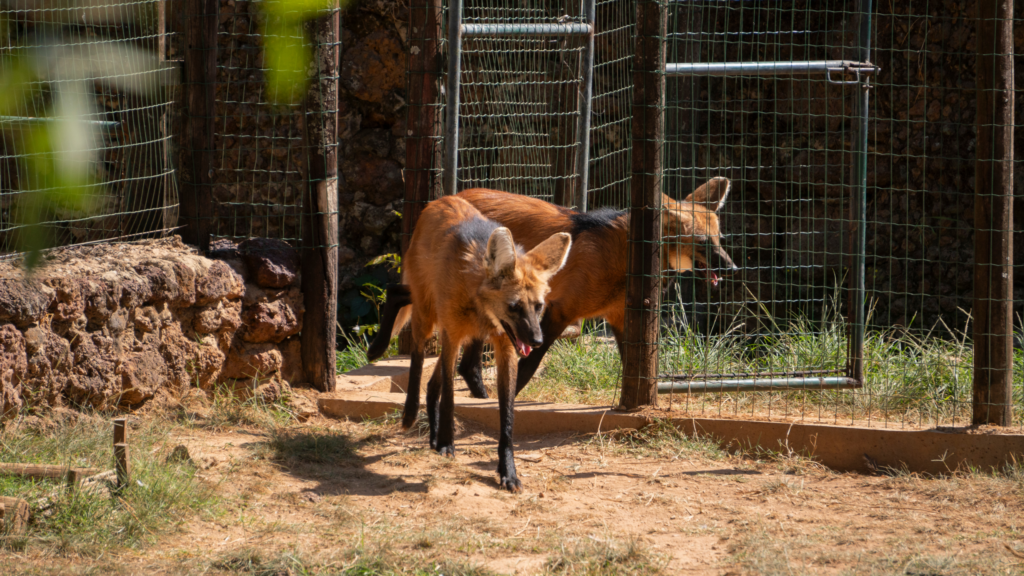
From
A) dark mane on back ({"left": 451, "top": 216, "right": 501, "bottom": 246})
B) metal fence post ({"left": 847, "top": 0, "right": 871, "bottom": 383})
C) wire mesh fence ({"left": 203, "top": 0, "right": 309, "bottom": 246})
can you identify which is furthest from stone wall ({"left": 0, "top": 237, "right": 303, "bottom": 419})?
metal fence post ({"left": 847, "top": 0, "right": 871, "bottom": 383})

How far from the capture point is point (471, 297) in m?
3.90

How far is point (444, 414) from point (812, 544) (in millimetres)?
1864

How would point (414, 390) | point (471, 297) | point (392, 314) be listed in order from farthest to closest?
1. point (392, 314)
2. point (414, 390)
3. point (471, 297)

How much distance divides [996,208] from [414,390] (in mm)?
3143

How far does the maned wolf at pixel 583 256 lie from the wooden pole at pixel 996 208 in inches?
52.0

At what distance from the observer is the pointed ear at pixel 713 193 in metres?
5.19

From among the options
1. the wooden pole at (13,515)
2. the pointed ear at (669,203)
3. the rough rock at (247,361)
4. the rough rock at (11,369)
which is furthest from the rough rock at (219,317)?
the pointed ear at (669,203)

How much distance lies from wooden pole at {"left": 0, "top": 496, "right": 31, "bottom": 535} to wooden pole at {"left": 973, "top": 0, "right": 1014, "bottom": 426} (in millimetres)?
4214

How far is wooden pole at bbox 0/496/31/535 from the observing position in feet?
8.41

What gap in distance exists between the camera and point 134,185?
437 centimetres

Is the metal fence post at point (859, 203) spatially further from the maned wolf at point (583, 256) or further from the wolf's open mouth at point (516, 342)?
the wolf's open mouth at point (516, 342)

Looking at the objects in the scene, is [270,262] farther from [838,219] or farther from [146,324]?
[838,219]

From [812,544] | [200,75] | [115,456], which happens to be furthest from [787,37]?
[115,456]

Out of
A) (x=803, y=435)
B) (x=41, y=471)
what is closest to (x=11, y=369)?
(x=41, y=471)
